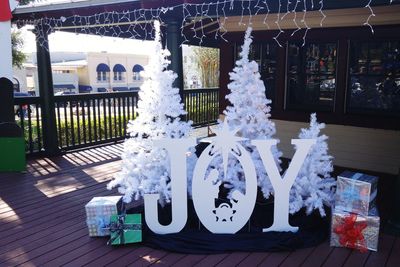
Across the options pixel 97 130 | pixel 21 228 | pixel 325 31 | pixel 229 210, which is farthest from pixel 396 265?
pixel 97 130

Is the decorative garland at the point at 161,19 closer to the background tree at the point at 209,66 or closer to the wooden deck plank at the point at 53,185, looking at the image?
the wooden deck plank at the point at 53,185

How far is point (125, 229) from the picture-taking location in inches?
116

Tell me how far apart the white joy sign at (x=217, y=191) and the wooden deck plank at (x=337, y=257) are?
0.36m

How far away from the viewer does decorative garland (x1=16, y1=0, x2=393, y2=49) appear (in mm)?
3385

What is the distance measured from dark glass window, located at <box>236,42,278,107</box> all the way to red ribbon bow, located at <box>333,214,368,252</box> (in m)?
3.27

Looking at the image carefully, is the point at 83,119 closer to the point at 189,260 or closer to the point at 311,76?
the point at 311,76

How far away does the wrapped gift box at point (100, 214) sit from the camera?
301 cm

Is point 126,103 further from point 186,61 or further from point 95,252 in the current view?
point 186,61

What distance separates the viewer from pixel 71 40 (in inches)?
257

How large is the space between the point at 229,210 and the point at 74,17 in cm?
332

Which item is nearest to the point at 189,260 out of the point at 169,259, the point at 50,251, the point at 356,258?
the point at 169,259

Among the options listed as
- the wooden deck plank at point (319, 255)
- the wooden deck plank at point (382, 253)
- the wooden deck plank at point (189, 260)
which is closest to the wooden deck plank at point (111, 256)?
the wooden deck plank at point (189, 260)

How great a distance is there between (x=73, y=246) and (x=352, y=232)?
7.14 feet

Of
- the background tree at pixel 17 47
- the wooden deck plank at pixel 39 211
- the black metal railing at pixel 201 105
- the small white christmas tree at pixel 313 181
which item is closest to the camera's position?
the small white christmas tree at pixel 313 181
